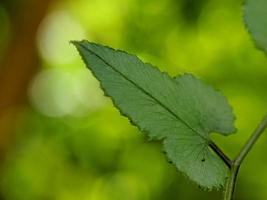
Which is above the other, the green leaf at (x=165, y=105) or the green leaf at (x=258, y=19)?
the green leaf at (x=258, y=19)

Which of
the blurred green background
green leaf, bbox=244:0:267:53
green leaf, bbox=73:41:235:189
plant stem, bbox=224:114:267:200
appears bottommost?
plant stem, bbox=224:114:267:200

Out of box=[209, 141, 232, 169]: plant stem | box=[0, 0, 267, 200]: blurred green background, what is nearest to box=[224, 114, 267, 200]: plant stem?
box=[209, 141, 232, 169]: plant stem

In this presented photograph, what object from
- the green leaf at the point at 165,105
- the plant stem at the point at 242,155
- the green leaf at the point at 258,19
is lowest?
the plant stem at the point at 242,155

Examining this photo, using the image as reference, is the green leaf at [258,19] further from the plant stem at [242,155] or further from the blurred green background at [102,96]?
the blurred green background at [102,96]

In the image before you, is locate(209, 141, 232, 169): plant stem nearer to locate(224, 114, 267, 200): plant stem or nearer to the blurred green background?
locate(224, 114, 267, 200): plant stem

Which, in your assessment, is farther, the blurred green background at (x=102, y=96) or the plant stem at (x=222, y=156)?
the blurred green background at (x=102, y=96)

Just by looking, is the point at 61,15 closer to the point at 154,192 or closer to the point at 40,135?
the point at 40,135

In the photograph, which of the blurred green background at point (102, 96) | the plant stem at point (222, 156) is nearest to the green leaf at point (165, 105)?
the plant stem at point (222, 156)
